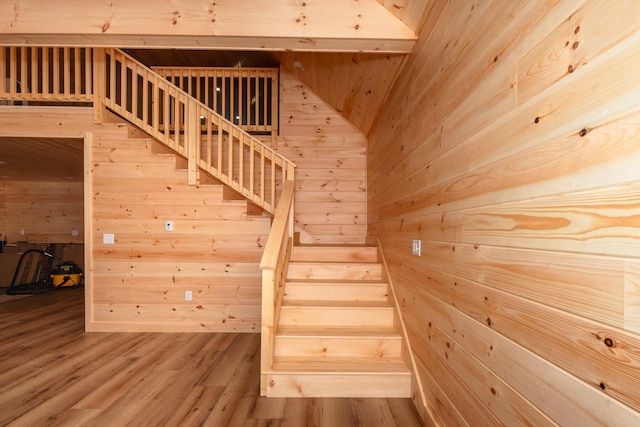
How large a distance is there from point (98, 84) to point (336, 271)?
3.44 metres

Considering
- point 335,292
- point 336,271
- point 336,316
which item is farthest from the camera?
point 336,271

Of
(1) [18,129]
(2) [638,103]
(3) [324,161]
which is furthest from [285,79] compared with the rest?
(2) [638,103]

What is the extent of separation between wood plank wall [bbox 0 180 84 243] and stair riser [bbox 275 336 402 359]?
697 centimetres

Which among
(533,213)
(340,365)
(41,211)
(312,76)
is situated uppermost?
(312,76)

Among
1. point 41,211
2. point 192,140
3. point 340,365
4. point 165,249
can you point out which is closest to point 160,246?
point 165,249

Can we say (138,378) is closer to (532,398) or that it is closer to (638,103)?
(532,398)

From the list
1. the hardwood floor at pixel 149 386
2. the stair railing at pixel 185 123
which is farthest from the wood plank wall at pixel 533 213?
the stair railing at pixel 185 123

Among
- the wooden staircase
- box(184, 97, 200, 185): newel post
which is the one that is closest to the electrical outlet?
the wooden staircase

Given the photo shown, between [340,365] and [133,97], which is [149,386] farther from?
[133,97]

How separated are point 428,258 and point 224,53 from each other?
504 cm

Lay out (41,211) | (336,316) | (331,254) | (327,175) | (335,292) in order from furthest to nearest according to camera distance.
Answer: (41,211) → (327,175) → (331,254) → (335,292) → (336,316)

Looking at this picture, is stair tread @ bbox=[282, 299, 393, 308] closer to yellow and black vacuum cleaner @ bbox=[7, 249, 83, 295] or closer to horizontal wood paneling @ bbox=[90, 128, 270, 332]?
horizontal wood paneling @ bbox=[90, 128, 270, 332]

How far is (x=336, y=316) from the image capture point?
2.71 meters

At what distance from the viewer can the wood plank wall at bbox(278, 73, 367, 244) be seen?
15.5 feet
